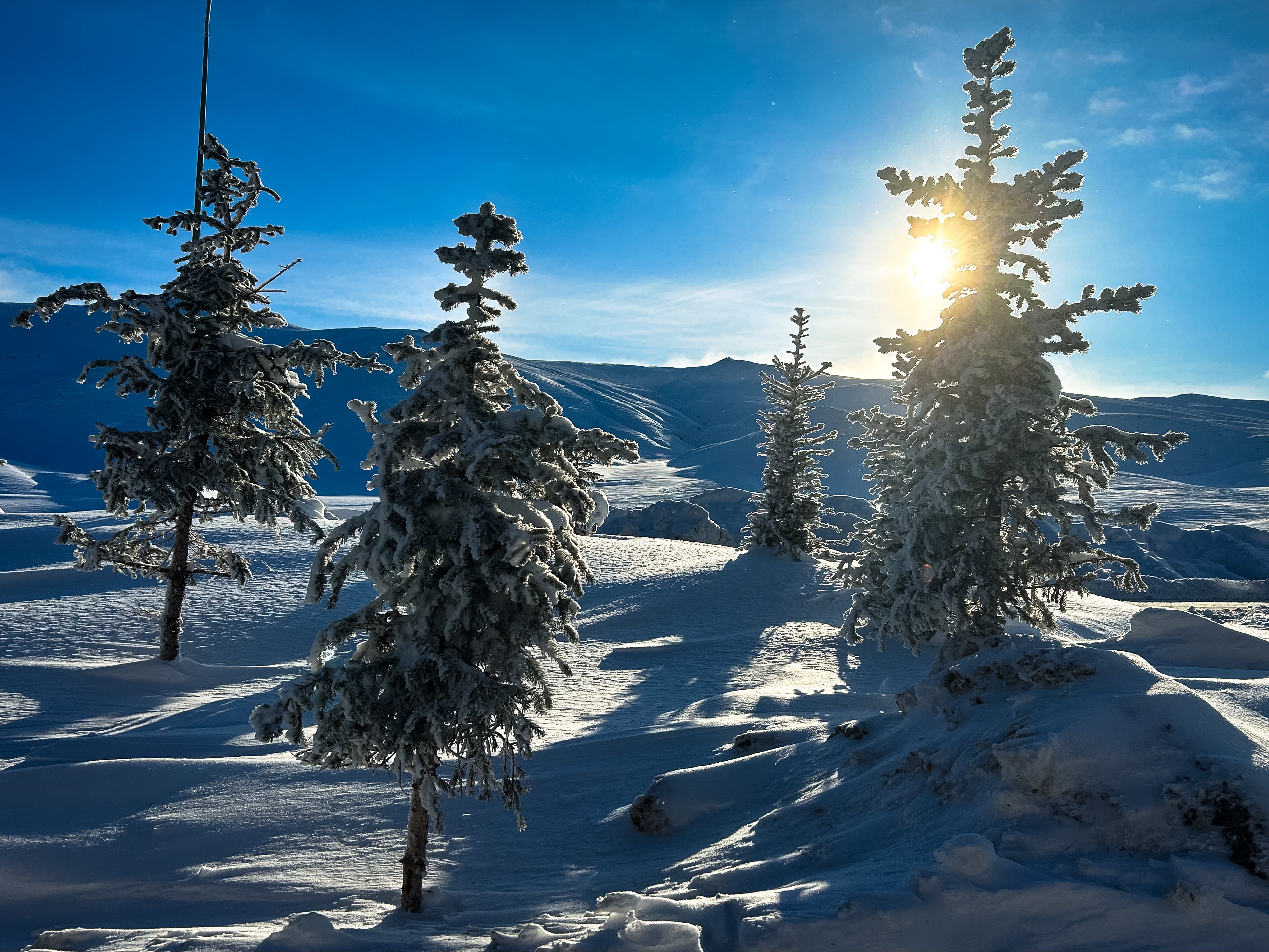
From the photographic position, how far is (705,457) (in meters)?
113

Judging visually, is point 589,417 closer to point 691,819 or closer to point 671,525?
point 671,525

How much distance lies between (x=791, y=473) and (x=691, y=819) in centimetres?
2141

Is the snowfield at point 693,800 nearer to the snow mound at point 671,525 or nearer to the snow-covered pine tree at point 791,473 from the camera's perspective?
the snow-covered pine tree at point 791,473

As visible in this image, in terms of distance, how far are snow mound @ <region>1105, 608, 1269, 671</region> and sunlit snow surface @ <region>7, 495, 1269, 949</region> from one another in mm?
67

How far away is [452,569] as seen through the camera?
7.05 meters

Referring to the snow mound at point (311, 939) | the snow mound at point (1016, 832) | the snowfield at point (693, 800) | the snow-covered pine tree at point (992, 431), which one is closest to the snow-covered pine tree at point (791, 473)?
the snowfield at point (693, 800)

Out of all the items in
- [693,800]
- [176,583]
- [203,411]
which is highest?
[203,411]

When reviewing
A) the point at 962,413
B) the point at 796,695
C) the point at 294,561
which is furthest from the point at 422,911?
the point at 294,561

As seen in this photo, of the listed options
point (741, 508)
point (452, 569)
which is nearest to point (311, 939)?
point (452, 569)

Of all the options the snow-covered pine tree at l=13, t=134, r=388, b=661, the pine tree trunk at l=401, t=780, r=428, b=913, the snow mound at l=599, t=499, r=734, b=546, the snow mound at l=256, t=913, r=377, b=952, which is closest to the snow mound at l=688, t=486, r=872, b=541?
the snow mound at l=599, t=499, r=734, b=546

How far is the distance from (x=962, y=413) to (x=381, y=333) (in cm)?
16203

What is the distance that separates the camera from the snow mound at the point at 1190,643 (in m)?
14.6

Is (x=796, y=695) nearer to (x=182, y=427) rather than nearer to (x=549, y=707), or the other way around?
(x=549, y=707)

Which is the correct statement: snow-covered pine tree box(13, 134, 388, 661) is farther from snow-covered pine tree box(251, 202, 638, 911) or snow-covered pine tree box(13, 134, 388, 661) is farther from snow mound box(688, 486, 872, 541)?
snow mound box(688, 486, 872, 541)
